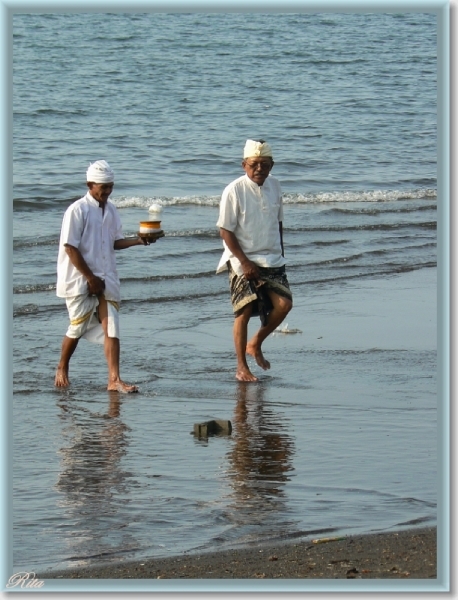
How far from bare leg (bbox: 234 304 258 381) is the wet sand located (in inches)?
134

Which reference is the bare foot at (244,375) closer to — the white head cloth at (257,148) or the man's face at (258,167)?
the man's face at (258,167)

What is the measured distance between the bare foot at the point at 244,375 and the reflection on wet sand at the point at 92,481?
0.99m

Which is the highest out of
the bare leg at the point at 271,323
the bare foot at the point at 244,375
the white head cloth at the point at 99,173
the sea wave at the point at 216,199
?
the sea wave at the point at 216,199

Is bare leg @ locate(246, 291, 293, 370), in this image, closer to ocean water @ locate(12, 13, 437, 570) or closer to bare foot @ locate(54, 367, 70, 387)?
ocean water @ locate(12, 13, 437, 570)

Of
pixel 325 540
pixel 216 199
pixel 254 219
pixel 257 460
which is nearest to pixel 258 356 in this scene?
pixel 254 219

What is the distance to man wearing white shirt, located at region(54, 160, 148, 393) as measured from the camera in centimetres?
804

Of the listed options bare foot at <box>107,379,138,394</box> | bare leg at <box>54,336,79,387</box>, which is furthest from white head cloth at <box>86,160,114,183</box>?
bare foot at <box>107,379,138,394</box>

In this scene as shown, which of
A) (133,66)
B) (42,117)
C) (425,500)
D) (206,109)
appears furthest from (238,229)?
(133,66)

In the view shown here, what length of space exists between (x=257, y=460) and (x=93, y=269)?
2.26m

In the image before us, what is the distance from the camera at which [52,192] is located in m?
18.3

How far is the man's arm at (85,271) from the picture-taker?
26.5 feet

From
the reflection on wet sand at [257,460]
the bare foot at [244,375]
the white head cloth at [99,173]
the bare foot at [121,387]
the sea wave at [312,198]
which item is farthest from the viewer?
the sea wave at [312,198]

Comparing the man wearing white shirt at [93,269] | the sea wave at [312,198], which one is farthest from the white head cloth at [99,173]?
the sea wave at [312,198]

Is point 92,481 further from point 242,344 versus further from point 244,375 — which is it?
point 242,344
